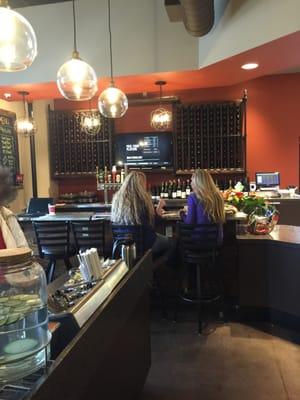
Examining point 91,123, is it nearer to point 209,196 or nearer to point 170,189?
point 170,189

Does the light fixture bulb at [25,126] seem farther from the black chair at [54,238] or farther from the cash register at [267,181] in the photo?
the cash register at [267,181]

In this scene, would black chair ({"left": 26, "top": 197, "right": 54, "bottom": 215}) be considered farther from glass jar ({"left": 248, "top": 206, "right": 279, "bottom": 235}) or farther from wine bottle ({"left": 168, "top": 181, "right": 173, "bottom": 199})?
glass jar ({"left": 248, "top": 206, "right": 279, "bottom": 235})

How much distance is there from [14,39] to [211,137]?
4997mm

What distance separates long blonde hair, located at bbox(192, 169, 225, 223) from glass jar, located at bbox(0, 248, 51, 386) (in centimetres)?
243

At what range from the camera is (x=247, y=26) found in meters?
3.96

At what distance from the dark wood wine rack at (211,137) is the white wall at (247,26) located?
206 centimetres

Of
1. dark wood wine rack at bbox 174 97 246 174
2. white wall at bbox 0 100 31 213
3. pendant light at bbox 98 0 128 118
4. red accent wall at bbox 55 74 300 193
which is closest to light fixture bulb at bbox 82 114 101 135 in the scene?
red accent wall at bbox 55 74 300 193

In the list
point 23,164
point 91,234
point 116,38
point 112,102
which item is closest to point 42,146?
point 23,164

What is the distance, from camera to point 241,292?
3723mm

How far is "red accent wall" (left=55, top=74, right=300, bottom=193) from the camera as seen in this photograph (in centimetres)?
704

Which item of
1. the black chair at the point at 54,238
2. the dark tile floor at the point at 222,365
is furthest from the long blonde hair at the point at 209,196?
the black chair at the point at 54,238

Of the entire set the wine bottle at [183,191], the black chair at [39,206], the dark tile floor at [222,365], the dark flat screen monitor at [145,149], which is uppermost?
the dark flat screen monitor at [145,149]

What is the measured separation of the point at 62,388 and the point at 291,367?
235 cm

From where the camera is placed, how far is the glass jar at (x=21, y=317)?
1.10 m
